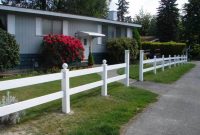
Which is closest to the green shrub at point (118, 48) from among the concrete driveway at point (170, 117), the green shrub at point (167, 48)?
the concrete driveway at point (170, 117)

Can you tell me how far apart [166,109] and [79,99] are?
8.05 feet

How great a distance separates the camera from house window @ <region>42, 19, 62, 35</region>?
872 inches

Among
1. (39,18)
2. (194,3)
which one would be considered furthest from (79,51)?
(194,3)

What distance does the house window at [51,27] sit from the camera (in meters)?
22.1

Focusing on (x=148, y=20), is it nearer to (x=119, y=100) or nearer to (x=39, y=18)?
(x=39, y=18)

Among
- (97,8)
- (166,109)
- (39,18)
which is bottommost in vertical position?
(166,109)

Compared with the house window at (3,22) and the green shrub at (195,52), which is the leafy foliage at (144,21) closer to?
the green shrub at (195,52)

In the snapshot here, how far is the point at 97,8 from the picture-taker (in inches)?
1868

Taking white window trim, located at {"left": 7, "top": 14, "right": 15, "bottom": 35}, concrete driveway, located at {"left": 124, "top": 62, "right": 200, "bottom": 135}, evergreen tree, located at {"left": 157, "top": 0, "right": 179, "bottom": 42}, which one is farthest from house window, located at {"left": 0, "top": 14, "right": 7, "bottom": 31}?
evergreen tree, located at {"left": 157, "top": 0, "right": 179, "bottom": 42}

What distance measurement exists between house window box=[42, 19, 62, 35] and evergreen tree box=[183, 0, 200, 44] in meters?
46.7

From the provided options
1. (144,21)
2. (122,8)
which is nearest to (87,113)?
(144,21)

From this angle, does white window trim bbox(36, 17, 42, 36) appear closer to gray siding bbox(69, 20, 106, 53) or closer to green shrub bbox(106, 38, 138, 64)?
gray siding bbox(69, 20, 106, 53)

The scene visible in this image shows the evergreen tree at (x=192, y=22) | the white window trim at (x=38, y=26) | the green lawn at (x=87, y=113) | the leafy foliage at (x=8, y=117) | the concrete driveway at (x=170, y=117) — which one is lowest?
the concrete driveway at (x=170, y=117)

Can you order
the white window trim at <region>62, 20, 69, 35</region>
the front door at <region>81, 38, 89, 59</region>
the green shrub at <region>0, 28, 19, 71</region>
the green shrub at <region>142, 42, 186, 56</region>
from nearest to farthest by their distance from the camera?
the green shrub at <region>0, 28, 19, 71</region>, the white window trim at <region>62, 20, 69, 35</region>, the front door at <region>81, 38, 89, 59</region>, the green shrub at <region>142, 42, 186, 56</region>
